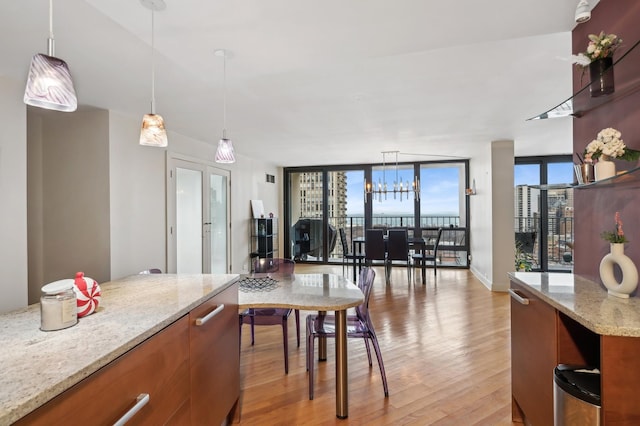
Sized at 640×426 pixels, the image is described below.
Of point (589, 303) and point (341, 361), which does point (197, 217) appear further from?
point (589, 303)

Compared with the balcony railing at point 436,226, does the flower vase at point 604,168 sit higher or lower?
higher

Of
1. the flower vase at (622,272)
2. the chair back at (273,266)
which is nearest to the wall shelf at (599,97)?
the flower vase at (622,272)

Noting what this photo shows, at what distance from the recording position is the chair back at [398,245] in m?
5.52

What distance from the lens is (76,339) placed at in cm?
104

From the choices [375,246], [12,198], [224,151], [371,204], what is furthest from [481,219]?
[12,198]

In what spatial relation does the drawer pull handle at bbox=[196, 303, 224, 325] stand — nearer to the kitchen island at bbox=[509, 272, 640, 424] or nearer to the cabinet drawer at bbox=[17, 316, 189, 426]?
the cabinet drawer at bbox=[17, 316, 189, 426]

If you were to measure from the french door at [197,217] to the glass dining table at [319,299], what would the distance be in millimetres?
2244

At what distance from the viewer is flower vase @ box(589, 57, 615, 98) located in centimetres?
148

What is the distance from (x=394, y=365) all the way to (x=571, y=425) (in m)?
1.55

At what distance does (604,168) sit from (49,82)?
2303mm

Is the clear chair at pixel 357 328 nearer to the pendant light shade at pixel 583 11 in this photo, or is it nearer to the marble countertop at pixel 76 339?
the marble countertop at pixel 76 339

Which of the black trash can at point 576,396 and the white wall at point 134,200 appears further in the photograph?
the white wall at point 134,200

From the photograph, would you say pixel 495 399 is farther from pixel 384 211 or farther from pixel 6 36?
pixel 384 211

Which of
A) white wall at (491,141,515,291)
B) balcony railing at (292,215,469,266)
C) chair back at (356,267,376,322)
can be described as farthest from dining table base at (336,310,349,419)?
balcony railing at (292,215,469,266)
